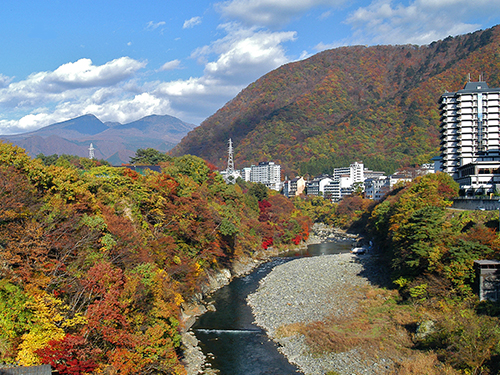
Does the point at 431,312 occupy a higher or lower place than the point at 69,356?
lower

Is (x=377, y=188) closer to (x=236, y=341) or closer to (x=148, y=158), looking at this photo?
(x=148, y=158)

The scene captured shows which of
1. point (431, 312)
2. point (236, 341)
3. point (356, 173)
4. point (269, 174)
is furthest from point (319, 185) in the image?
point (236, 341)

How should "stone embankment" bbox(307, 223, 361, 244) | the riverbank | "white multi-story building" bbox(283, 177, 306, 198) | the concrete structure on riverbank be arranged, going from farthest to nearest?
"white multi-story building" bbox(283, 177, 306, 198), "stone embankment" bbox(307, 223, 361, 244), the concrete structure on riverbank, the riverbank

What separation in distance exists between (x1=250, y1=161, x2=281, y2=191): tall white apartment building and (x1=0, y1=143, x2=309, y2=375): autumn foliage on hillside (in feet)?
301

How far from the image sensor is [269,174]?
392 feet

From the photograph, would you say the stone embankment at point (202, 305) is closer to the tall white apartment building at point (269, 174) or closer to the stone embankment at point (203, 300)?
the stone embankment at point (203, 300)

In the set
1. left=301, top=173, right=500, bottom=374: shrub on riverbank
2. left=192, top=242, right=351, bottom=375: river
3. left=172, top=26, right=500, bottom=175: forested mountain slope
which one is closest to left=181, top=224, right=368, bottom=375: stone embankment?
left=192, top=242, right=351, bottom=375: river

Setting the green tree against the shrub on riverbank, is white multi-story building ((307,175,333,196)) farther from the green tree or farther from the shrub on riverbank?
the shrub on riverbank

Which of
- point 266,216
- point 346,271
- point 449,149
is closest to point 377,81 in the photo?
point 449,149

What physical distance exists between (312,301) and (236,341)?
7.02 meters

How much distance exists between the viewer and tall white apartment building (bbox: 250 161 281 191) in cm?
11624

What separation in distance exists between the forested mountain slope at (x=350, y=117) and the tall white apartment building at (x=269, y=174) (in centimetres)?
560

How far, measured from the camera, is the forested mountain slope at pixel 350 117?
405 feet

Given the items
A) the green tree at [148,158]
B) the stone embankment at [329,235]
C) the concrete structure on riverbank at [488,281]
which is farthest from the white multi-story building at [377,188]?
the concrete structure on riverbank at [488,281]
